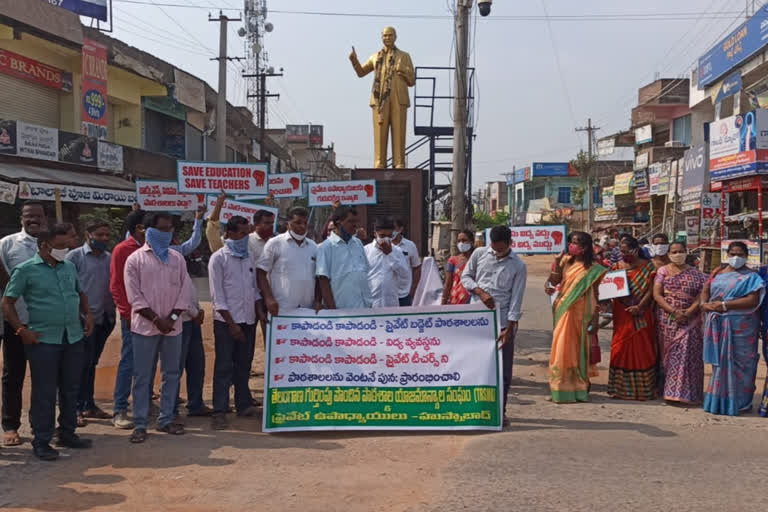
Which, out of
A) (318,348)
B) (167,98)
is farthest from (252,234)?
(167,98)

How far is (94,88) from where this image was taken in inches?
846

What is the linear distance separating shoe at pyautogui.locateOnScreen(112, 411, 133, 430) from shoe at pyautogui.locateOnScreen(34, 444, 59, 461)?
847mm

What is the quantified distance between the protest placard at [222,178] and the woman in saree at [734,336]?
17.3ft

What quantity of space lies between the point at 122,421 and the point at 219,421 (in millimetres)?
770

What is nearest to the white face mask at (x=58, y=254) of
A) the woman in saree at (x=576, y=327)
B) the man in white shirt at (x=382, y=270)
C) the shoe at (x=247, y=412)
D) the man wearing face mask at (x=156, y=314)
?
the man wearing face mask at (x=156, y=314)

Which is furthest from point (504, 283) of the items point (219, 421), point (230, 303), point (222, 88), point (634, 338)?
point (222, 88)

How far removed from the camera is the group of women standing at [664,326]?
655 cm

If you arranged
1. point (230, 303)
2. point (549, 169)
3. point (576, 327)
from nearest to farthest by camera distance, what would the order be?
1. point (230, 303)
2. point (576, 327)
3. point (549, 169)

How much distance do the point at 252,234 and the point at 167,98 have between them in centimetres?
2137

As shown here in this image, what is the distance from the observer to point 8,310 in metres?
4.86

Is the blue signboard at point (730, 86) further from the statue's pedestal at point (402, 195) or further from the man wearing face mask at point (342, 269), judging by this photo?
the man wearing face mask at point (342, 269)

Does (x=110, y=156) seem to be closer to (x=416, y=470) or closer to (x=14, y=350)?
(x=14, y=350)

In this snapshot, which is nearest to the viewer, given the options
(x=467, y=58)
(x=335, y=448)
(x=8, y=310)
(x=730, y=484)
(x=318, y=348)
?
(x=730, y=484)

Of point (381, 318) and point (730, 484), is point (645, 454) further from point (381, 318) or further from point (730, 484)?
point (381, 318)
